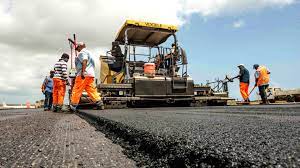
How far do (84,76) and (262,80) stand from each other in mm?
6737

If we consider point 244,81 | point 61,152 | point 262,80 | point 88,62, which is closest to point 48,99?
point 88,62

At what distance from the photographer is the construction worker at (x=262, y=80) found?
1083 cm

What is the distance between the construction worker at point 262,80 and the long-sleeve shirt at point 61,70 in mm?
6585

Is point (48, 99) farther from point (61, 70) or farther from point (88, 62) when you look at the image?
point (88, 62)

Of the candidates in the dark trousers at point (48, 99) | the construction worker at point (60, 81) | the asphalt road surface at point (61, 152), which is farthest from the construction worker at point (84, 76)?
the asphalt road surface at point (61, 152)

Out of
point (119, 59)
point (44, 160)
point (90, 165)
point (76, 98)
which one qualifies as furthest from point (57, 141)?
point (119, 59)

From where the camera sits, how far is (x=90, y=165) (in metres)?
1.50

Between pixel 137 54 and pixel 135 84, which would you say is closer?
pixel 135 84

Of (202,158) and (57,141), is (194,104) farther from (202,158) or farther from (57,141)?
(202,158)

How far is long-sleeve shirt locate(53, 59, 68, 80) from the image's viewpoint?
26.7 ft

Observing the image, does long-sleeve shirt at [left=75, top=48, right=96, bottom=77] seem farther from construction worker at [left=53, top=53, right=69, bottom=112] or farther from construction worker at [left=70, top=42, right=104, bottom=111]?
construction worker at [left=53, top=53, right=69, bottom=112]

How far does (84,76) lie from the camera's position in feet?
22.2

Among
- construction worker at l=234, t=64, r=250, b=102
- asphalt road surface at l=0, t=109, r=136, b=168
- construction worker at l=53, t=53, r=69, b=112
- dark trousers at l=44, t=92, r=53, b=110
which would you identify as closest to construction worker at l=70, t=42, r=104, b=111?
construction worker at l=53, t=53, r=69, b=112

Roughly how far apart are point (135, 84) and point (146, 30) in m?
1.79
